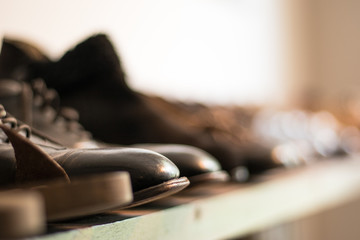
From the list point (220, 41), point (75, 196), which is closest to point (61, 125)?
point (75, 196)

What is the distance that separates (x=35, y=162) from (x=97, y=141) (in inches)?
16.1

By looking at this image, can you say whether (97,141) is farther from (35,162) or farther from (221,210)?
(35,162)

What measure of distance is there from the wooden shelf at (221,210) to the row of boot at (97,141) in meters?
0.03

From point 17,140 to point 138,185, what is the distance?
11 cm

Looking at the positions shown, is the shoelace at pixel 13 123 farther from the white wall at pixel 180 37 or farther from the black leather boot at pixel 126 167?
the white wall at pixel 180 37

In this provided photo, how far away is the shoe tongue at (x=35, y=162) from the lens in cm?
43

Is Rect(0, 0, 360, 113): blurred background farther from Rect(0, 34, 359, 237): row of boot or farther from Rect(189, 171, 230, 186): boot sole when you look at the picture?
Rect(189, 171, 230, 186): boot sole

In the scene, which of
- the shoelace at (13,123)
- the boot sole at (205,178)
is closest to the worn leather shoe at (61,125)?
the boot sole at (205,178)

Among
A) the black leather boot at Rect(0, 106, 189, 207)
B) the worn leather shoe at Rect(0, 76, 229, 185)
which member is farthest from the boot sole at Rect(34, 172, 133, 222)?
the worn leather shoe at Rect(0, 76, 229, 185)

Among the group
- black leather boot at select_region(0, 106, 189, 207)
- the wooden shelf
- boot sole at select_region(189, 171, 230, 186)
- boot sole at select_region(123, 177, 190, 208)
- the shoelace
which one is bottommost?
the wooden shelf

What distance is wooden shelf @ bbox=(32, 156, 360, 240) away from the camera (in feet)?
1.49

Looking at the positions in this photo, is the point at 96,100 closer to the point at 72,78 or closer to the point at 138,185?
the point at 72,78

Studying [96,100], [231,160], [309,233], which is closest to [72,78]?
[96,100]

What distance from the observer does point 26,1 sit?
117 centimetres
